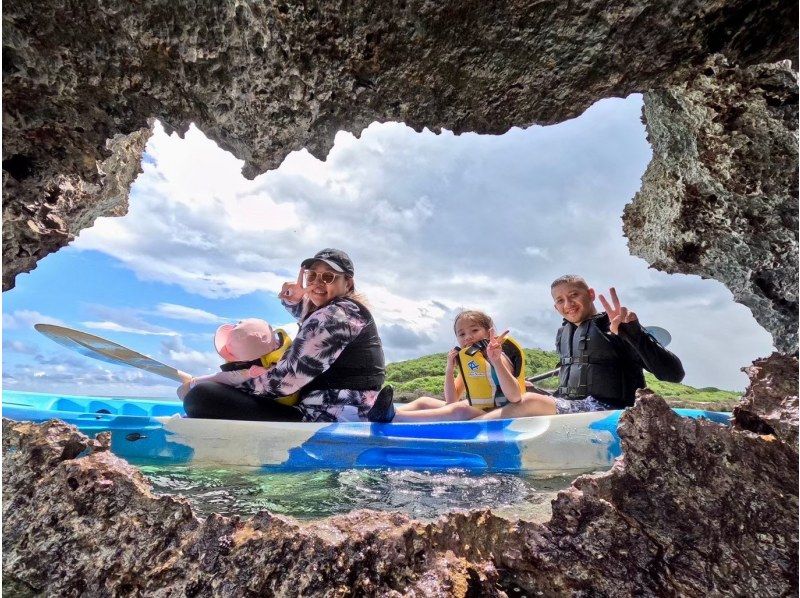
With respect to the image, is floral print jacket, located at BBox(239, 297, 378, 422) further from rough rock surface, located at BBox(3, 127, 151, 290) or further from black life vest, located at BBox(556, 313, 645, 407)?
black life vest, located at BBox(556, 313, 645, 407)

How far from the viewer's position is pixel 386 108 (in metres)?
2.07

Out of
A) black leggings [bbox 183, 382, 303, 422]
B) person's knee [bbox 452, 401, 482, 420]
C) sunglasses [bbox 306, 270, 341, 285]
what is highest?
sunglasses [bbox 306, 270, 341, 285]

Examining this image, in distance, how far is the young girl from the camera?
4.89m

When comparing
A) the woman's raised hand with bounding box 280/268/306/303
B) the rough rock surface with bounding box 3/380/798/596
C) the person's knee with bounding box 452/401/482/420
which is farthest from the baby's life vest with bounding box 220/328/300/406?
the rough rock surface with bounding box 3/380/798/596

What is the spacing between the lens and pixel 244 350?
4.30 meters

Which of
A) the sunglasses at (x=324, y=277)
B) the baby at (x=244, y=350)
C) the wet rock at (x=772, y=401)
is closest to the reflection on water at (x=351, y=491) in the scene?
the baby at (x=244, y=350)

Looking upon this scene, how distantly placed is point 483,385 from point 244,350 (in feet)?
8.52

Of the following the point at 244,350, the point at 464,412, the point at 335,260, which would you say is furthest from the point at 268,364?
the point at 464,412

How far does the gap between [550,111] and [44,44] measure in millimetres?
2034

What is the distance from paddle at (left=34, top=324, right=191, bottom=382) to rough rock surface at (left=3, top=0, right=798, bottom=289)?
403 cm

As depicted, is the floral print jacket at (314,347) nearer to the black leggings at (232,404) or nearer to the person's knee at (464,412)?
the black leggings at (232,404)

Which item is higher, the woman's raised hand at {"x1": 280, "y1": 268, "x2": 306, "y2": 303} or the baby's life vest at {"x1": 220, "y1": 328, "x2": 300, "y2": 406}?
the woman's raised hand at {"x1": 280, "y1": 268, "x2": 306, "y2": 303}

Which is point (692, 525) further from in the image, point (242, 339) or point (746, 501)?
point (242, 339)

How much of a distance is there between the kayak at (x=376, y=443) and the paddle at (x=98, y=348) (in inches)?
56.2
